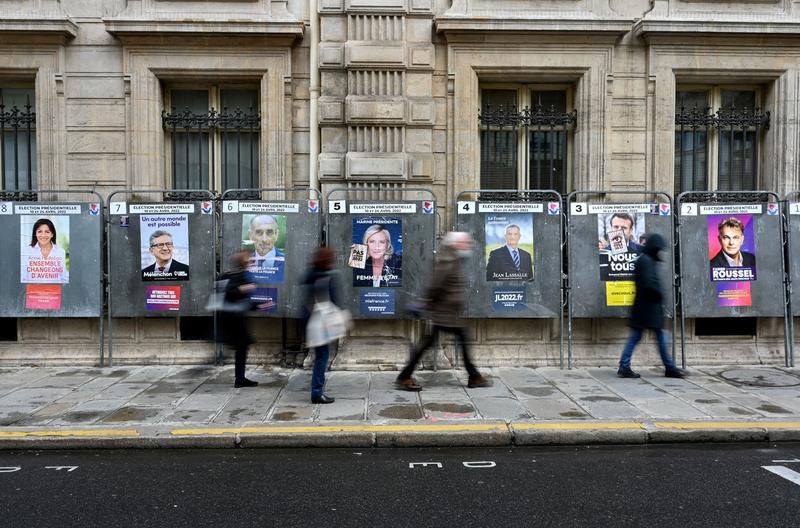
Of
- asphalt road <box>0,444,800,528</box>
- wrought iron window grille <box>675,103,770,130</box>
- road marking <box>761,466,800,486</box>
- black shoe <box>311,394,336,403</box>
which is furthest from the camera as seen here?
wrought iron window grille <box>675,103,770,130</box>

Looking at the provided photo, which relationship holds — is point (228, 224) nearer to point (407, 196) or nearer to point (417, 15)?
point (407, 196)

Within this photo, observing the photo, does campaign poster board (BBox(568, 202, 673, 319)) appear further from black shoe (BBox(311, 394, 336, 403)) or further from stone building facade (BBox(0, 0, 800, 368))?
black shoe (BBox(311, 394, 336, 403))

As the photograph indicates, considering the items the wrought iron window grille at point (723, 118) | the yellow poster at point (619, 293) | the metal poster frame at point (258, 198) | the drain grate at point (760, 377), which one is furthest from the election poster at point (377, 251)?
the wrought iron window grille at point (723, 118)

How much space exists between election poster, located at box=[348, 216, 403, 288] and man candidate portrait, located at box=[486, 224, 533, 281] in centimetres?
127

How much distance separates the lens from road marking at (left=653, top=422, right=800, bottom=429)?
19.0 feet

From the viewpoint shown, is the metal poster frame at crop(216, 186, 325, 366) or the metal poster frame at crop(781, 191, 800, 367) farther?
the metal poster frame at crop(781, 191, 800, 367)

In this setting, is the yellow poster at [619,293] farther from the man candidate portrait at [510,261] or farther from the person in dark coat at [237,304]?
the person in dark coat at [237,304]

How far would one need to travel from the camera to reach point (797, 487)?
4.57 m

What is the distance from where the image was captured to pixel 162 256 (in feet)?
27.4

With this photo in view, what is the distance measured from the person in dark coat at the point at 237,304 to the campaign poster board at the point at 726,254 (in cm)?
586

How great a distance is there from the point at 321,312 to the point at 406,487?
2.43 meters

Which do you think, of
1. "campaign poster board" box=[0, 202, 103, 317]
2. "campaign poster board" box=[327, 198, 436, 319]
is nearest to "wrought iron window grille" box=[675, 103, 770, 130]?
"campaign poster board" box=[327, 198, 436, 319]

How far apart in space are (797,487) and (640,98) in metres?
6.07

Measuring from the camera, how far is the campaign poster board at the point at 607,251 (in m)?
8.39
